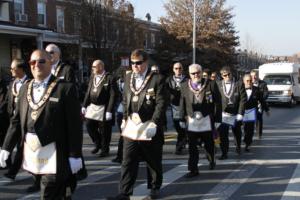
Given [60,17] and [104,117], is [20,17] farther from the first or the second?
[104,117]

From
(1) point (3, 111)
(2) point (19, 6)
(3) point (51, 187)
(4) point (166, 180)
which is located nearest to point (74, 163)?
(3) point (51, 187)

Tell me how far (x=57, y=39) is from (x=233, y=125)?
2135 centimetres

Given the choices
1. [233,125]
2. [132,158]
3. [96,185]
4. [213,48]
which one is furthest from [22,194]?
[213,48]

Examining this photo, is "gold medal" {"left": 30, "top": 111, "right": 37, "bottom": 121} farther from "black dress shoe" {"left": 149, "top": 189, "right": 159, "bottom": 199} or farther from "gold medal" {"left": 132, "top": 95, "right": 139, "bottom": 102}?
"black dress shoe" {"left": 149, "top": 189, "right": 159, "bottom": 199}

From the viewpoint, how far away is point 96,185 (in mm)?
7809

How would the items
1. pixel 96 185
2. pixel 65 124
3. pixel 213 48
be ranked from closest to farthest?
pixel 65 124
pixel 96 185
pixel 213 48

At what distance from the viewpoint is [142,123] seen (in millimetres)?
6715

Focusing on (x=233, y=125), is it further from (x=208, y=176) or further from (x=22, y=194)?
(x=22, y=194)

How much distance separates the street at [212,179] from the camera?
7176mm

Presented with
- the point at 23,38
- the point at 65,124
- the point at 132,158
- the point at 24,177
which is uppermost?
the point at 23,38

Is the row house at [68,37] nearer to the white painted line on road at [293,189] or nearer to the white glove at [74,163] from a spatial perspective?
the white painted line on road at [293,189]

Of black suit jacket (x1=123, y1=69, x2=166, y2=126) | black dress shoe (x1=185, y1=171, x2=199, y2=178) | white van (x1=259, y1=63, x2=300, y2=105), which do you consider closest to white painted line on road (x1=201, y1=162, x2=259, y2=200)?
black dress shoe (x1=185, y1=171, x2=199, y2=178)

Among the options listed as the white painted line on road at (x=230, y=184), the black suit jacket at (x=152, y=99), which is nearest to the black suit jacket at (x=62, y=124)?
the black suit jacket at (x=152, y=99)

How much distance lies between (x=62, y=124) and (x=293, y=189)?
4150mm
